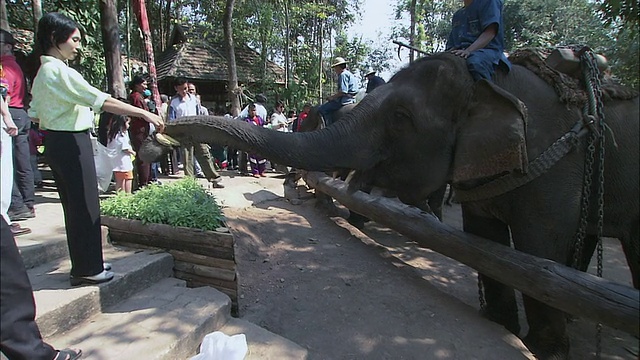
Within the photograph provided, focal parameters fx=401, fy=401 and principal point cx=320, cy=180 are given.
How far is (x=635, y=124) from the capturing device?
2965 millimetres

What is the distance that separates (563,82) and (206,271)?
3.22 m

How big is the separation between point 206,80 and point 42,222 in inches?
608

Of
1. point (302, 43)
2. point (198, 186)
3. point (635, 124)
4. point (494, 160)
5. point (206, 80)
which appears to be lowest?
point (198, 186)

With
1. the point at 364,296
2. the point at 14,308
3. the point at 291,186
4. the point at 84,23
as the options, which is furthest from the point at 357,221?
the point at 84,23

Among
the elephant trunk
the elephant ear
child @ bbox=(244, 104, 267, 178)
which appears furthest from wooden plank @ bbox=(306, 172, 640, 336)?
child @ bbox=(244, 104, 267, 178)

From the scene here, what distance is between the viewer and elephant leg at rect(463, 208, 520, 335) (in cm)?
357

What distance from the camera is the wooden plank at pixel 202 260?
3.42 metres

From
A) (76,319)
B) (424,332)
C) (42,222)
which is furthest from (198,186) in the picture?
(424,332)

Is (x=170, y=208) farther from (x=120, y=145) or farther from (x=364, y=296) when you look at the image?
(x=120, y=145)

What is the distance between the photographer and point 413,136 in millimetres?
2855

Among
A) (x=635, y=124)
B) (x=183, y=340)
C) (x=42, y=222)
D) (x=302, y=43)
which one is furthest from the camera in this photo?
(x=302, y=43)

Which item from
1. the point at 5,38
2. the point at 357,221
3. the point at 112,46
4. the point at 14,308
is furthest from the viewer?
the point at 357,221

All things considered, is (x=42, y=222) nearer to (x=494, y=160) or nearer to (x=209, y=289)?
(x=209, y=289)

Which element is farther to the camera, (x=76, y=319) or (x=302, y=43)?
(x=302, y=43)
